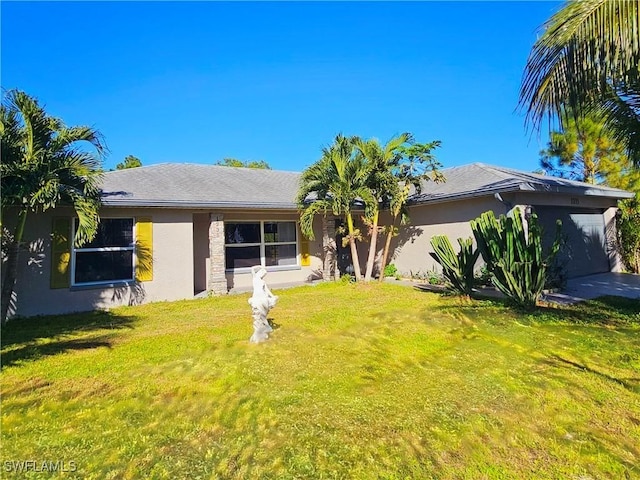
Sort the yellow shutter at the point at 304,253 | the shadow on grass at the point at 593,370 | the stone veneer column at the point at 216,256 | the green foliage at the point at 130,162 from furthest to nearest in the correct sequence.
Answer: the green foliage at the point at 130,162
the yellow shutter at the point at 304,253
the stone veneer column at the point at 216,256
the shadow on grass at the point at 593,370

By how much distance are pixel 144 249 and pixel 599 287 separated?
14.7m

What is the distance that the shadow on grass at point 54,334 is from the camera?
6.42 metres

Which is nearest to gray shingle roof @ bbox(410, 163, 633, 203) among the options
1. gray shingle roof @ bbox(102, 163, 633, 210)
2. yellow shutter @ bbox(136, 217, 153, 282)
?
gray shingle roof @ bbox(102, 163, 633, 210)

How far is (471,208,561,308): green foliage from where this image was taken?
27.1 feet

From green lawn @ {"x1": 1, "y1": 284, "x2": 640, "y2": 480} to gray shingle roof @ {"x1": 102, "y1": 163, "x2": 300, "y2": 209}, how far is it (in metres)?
4.40

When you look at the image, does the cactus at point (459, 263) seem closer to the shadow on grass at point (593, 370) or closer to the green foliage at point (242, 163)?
the shadow on grass at point (593, 370)

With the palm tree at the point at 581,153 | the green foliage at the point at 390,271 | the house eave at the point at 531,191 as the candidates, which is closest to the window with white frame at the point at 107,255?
the green foliage at the point at 390,271

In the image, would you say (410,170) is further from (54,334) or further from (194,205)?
(54,334)

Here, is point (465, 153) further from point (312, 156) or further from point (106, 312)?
point (106, 312)

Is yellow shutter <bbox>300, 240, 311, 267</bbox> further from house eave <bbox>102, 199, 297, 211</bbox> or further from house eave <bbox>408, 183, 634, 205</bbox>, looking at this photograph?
house eave <bbox>408, 183, 634, 205</bbox>

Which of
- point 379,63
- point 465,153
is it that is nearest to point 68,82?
point 379,63

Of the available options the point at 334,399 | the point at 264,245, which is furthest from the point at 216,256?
the point at 334,399

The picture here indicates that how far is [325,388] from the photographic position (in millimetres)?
4695

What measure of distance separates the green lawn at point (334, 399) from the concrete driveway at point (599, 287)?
183 cm
